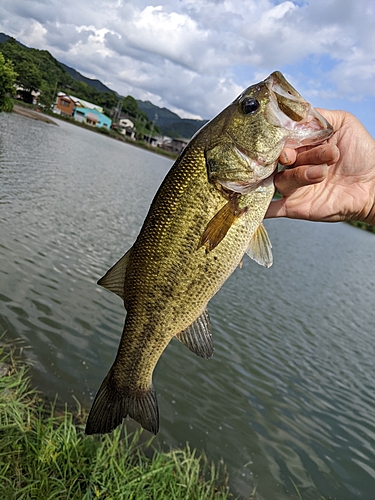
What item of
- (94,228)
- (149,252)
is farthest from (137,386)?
(94,228)

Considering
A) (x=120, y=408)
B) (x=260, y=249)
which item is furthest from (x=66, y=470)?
(x=260, y=249)

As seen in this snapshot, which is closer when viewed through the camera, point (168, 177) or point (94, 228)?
point (168, 177)

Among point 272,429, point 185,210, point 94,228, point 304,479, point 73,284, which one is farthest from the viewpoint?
point 94,228

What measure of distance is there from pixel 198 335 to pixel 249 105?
4.96 ft

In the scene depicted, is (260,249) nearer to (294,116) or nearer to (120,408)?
(294,116)

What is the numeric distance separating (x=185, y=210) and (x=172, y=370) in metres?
6.90

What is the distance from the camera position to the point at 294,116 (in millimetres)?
2357

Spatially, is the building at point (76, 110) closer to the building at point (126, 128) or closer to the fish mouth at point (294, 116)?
the building at point (126, 128)

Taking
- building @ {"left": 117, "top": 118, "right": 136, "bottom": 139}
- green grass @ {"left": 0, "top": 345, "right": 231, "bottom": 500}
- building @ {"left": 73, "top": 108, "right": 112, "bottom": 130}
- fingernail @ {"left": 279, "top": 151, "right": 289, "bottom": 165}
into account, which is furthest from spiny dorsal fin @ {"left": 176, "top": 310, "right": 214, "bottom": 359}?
building @ {"left": 117, "top": 118, "right": 136, "bottom": 139}

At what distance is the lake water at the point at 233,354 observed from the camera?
720cm

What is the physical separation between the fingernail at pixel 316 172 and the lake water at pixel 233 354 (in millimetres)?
5685

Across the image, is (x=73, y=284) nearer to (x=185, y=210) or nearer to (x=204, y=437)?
(x=204, y=437)

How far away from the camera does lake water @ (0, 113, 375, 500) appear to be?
23.6 ft

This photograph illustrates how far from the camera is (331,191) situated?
347 cm
